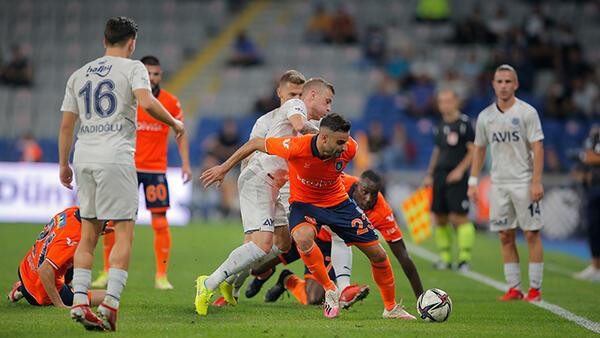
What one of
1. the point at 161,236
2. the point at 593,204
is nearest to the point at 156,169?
the point at 161,236

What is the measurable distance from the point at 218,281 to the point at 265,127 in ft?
4.84

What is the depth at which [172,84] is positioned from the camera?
92.9 feet

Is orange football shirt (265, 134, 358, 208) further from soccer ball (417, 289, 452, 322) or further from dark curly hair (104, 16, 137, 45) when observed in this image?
dark curly hair (104, 16, 137, 45)

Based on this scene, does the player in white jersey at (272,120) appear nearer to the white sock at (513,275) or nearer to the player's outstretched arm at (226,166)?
the player's outstretched arm at (226,166)

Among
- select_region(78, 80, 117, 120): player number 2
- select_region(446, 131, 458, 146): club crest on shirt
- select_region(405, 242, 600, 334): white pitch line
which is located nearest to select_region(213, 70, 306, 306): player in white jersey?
select_region(78, 80, 117, 120): player number 2

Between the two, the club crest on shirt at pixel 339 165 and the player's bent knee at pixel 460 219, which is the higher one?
the club crest on shirt at pixel 339 165

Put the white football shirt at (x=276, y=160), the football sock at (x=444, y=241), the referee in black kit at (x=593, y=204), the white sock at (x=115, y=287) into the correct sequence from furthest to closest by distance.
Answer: the football sock at (x=444, y=241) → the referee in black kit at (x=593, y=204) → the white football shirt at (x=276, y=160) → the white sock at (x=115, y=287)

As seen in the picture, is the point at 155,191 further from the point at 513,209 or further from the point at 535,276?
the point at 535,276

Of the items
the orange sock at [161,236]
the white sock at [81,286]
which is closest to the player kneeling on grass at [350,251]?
the orange sock at [161,236]

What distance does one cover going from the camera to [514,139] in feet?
33.0

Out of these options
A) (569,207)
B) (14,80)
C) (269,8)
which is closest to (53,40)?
(14,80)

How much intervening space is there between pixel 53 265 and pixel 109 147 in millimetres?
1496

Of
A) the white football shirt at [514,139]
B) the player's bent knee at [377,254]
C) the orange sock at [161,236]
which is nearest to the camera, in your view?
the player's bent knee at [377,254]

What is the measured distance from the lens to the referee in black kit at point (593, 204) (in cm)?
1309
